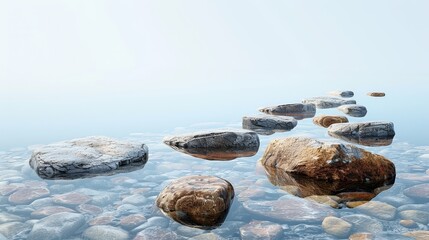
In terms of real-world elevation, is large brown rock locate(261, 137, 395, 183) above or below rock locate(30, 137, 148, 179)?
below

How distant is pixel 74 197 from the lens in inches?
151

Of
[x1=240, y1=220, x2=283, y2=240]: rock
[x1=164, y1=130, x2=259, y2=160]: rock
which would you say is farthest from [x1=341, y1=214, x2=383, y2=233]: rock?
[x1=164, y1=130, x2=259, y2=160]: rock

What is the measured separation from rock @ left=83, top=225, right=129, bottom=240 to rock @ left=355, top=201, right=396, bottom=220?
204cm

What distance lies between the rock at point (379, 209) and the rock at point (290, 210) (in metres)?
0.32

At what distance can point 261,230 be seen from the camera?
304cm

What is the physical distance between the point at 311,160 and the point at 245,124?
413 centimetres

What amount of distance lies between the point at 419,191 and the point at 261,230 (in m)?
1.92

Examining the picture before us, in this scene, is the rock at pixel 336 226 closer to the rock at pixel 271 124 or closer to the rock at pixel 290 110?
the rock at pixel 271 124

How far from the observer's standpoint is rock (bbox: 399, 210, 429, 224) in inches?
125

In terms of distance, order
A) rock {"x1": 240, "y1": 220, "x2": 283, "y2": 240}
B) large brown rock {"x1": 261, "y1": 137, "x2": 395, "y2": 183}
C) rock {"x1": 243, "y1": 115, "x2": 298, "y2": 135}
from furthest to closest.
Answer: rock {"x1": 243, "y1": 115, "x2": 298, "y2": 135}, large brown rock {"x1": 261, "y1": 137, "x2": 395, "y2": 183}, rock {"x1": 240, "y1": 220, "x2": 283, "y2": 240}

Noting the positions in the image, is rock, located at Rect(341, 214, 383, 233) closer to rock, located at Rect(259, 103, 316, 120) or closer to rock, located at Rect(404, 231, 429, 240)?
rock, located at Rect(404, 231, 429, 240)

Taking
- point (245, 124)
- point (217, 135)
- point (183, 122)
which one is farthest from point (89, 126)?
point (217, 135)

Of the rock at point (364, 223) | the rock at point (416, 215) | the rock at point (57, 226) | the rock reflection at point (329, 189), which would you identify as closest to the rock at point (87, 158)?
the rock at point (57, 226)

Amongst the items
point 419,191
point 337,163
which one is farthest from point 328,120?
point 419,191
